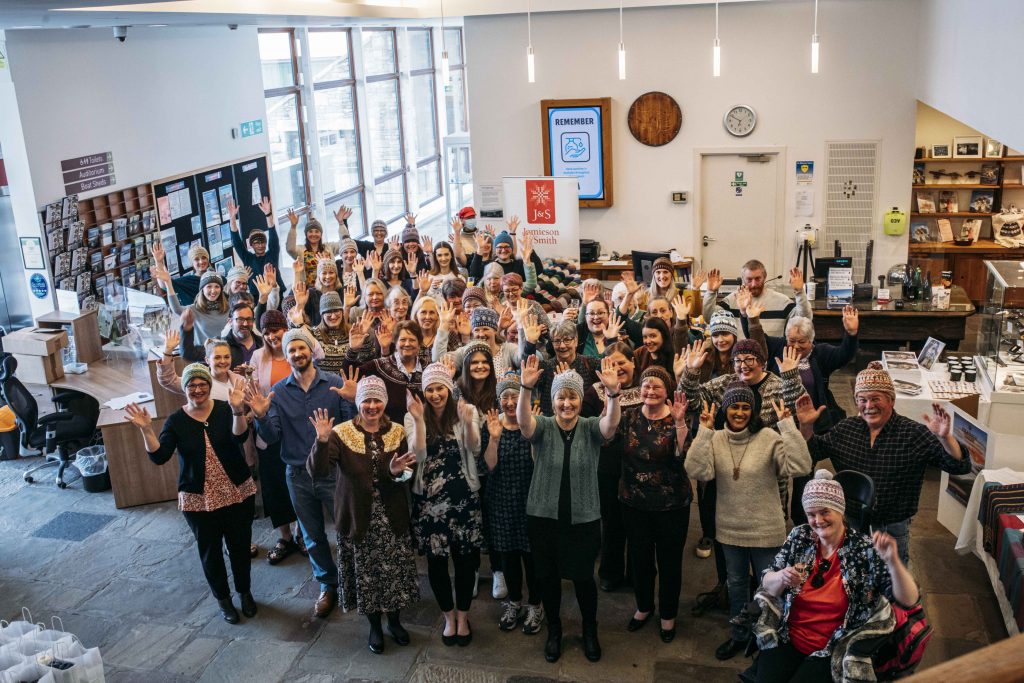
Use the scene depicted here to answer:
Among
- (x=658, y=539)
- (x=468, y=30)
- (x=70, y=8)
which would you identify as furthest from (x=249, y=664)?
(x=468, y=30)

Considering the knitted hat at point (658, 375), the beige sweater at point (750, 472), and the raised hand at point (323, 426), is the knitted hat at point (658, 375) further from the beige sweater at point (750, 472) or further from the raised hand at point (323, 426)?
the raised hand at point (323, 426)

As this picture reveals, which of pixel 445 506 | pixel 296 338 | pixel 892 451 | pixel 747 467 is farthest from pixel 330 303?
pixel 892 451

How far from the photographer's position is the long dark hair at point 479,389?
203 inches

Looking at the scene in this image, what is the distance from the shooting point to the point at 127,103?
9.97 meters

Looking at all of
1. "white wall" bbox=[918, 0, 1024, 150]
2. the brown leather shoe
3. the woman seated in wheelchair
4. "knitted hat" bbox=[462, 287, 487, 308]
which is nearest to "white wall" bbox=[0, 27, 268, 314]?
"knitted hat" bbox=[462, 287, 487, 308]

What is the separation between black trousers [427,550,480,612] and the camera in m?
5.03

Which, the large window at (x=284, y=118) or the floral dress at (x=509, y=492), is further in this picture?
the large window at (x=284, y=118)

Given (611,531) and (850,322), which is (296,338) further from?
(850,322)

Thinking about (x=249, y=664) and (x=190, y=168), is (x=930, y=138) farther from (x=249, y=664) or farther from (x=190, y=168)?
(x=249, y=664)

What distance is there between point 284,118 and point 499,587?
32.4 ft

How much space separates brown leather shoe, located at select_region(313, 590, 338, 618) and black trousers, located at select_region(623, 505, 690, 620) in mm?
1774

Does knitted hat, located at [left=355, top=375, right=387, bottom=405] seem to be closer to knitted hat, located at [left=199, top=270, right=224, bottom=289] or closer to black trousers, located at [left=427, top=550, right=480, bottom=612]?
black trousers, located at [left=427, top=550, right=480, bottom=612]

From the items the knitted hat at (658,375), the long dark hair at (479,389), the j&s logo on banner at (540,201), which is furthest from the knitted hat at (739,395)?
the j&s logo on banner at (540,201)

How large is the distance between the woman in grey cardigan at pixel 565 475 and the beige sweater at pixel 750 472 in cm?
48
